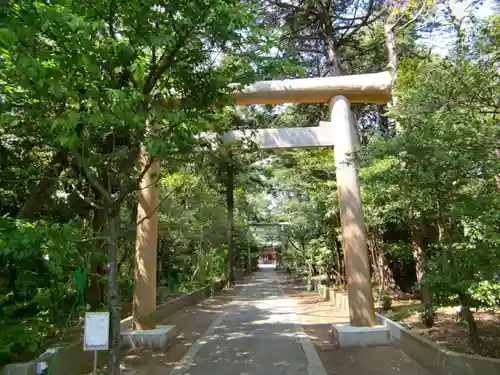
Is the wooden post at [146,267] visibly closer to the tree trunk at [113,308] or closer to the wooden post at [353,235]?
the tree trunk at [113,308]

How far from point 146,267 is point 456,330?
239 inches

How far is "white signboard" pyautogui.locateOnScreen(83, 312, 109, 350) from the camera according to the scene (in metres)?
4.04

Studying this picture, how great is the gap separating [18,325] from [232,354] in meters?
3.63

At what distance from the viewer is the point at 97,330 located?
4062 mm

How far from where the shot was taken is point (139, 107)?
4.21 m

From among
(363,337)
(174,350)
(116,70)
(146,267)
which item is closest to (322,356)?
(363,337)

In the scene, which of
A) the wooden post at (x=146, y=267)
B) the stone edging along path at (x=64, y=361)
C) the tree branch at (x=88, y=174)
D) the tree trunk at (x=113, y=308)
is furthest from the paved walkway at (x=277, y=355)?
the tree branch at (x=88, y=174)

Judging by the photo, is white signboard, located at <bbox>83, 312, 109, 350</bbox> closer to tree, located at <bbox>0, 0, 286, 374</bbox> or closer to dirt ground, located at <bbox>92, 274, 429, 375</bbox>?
tree, located at <bbox>0, 0, 286, 374</bbox>

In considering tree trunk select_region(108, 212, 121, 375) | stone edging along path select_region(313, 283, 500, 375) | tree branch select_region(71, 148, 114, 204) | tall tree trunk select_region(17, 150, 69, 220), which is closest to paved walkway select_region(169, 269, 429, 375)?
stone edging along path select_region(313, 283, 500, 375)

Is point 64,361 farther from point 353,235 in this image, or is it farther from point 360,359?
point 353,235

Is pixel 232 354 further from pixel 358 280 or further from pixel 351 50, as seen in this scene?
pixel 351 50

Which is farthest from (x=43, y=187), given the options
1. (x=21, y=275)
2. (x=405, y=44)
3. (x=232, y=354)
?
(x=405, y=44)

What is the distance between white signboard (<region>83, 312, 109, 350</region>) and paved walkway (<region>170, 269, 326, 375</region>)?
2130 millimetres

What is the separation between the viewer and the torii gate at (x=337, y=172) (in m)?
7.25
